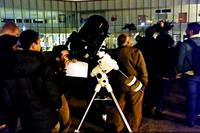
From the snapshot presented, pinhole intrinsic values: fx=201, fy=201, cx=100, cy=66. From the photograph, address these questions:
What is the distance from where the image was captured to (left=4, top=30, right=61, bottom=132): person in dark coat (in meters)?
2.13

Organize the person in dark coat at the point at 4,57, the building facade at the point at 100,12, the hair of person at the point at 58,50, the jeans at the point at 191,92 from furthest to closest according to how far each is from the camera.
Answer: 1. the building facade at the point at 100,12
2. the jeans at the point at 191,92
3. the hair of person at the point at 58,50
4. the person in dark coat at the point at 4,57

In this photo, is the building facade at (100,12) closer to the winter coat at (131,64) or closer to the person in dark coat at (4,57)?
the winter coat at (131,64)

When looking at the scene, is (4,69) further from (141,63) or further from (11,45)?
(141,63)

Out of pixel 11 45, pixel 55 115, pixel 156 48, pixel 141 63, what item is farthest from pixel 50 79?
pixel 156 48

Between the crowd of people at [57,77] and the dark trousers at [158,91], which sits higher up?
the crowd of people at [57,77]

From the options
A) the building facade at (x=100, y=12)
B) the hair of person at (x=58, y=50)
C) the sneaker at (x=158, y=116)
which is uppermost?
the building facade at (x=100, y=12)

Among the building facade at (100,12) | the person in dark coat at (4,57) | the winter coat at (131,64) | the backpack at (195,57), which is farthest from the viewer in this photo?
the building facade at (100,12)

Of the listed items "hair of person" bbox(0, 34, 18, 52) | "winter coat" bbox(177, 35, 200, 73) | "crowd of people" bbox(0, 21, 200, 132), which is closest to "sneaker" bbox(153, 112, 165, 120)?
"crowd of people" bbox(0, 21, 200, 132)

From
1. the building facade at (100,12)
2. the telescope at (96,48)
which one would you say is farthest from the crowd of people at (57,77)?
the building facade at (100,12)

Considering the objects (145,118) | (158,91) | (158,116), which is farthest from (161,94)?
(145,118)

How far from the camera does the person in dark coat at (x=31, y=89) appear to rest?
2.13m

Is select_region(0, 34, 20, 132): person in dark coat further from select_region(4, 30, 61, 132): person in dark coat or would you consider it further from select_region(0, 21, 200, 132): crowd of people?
select_region(4, 30, 61, 132): person in dark coat

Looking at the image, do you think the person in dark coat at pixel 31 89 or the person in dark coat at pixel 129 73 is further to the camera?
the person in dark coat at pixel 129 73

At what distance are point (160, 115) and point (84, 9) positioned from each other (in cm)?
1711
